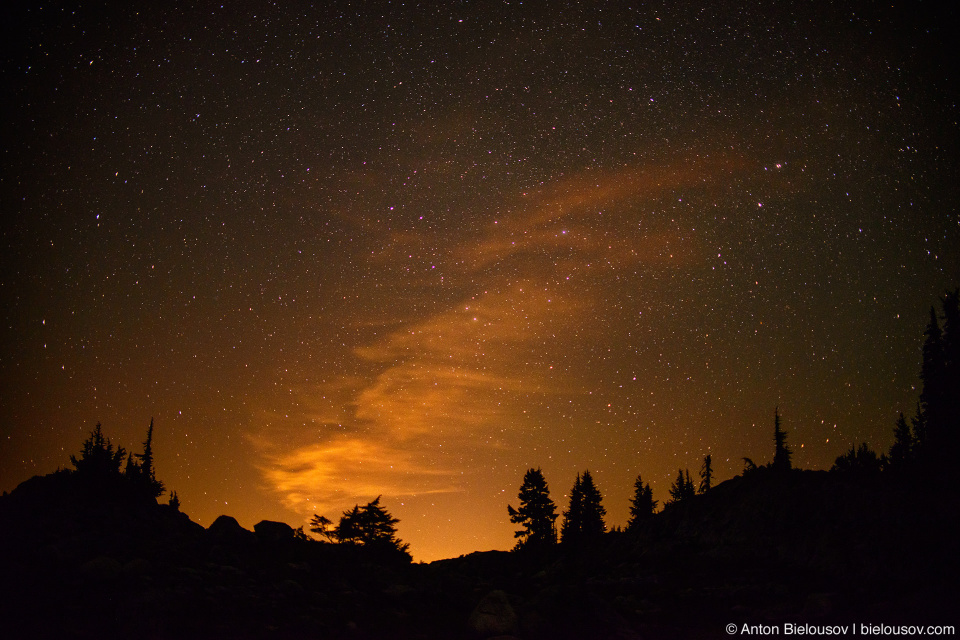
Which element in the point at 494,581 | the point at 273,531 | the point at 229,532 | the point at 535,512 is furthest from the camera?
the point at 535,512

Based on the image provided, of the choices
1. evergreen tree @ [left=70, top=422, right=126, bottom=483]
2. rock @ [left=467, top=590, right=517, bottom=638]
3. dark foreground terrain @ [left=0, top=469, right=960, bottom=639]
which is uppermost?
evergreen tree @ [left=70, top=422, right=126, bottom=483]

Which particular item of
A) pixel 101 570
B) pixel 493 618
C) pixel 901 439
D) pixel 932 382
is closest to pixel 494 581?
pixel 493 618

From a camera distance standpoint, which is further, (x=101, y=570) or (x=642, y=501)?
(x=642, y=501)

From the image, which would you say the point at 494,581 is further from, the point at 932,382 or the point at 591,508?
the point at 932,382

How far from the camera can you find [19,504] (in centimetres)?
3506

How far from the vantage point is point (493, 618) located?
3259 centimetres

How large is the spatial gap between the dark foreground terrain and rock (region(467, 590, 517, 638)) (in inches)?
2.7

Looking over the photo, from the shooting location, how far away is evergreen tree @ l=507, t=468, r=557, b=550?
61469mm

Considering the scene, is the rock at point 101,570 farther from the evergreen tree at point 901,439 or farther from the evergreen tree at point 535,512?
the evergreen tree at point 901,439

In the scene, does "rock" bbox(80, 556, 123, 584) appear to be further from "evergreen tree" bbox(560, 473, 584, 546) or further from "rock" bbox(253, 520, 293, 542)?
"evergreen tree" bbox(560, 473, 584, 546)

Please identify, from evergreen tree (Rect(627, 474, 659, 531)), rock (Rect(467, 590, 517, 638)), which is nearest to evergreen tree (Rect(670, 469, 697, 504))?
evergreen tree (Rect(627, 474, 659, 531))

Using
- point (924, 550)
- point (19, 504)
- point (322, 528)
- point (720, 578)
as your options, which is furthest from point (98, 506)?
point (924, 550)

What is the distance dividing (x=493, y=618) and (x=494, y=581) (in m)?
11.0

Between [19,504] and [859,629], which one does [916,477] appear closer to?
[859,629]
